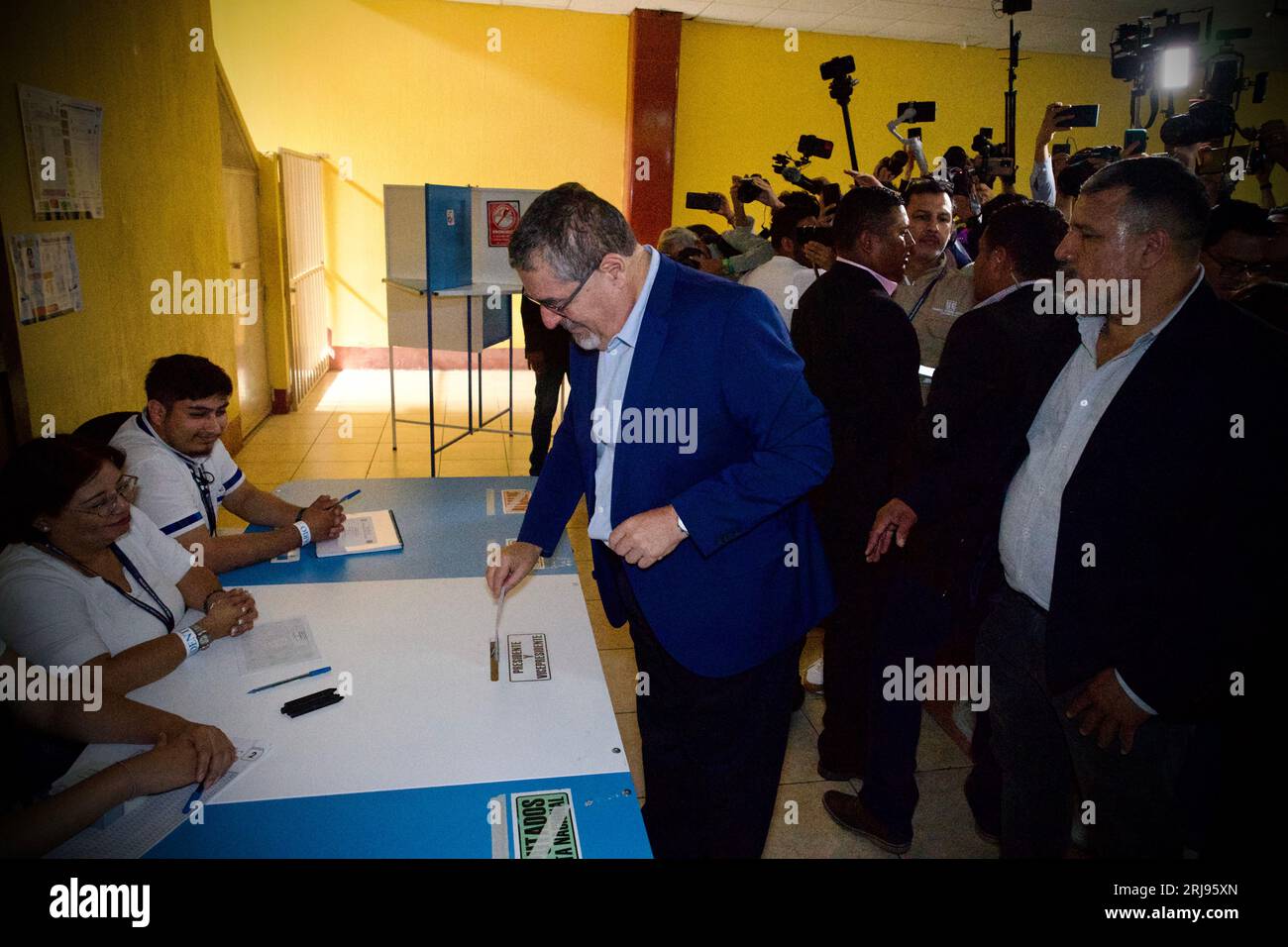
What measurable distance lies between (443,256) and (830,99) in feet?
18.4

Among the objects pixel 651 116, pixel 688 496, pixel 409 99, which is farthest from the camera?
pixel 651 116

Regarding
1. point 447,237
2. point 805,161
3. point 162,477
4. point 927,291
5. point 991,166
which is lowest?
point 162,477

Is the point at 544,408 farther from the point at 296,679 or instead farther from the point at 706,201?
the point at 296,679

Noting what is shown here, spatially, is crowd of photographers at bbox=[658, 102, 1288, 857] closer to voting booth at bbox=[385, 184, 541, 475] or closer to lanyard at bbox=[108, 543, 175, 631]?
lanyard at bbox=[108, 543, 175, 631]

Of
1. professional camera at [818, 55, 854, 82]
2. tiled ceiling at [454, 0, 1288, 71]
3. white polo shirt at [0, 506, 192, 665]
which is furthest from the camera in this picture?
tiled ceiling at [454, 0, 1288, 71]

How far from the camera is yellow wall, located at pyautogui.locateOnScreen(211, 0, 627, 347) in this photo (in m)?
7.13

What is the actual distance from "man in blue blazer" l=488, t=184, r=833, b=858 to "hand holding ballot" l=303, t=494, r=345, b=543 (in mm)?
694

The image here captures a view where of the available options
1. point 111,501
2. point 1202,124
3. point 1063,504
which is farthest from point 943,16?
point 111,501

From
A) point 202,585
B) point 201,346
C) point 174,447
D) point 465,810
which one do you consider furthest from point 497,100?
point 465,810

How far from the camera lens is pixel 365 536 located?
2.20 m

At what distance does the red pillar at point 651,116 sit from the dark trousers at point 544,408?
344cm

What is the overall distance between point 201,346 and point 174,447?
2.57 metres

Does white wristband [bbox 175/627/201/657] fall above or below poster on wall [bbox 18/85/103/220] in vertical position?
below

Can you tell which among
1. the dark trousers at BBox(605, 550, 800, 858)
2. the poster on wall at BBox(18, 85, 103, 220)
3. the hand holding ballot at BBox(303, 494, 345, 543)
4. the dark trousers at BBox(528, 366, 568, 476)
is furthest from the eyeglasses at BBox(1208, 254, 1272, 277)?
the poster on wall at BBox(18, 85, 103, 220)
